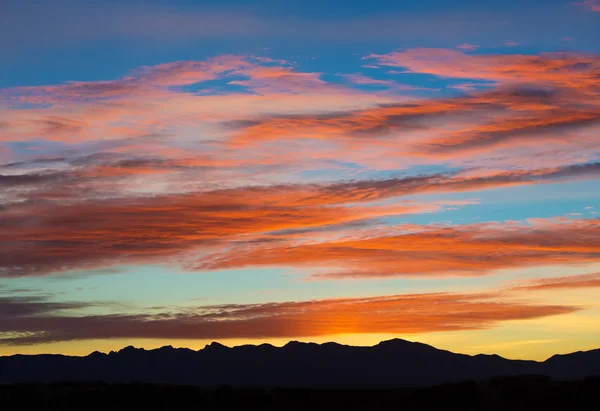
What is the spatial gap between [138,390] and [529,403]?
243 ft

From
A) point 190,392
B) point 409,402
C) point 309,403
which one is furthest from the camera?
point 190,392

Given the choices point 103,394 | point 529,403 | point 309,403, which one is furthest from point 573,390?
point 103,394

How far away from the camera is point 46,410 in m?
139

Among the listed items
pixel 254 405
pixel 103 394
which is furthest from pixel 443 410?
pixel 103 394

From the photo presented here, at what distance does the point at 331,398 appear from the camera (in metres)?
154

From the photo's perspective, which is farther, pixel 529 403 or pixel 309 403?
pixel 309 403

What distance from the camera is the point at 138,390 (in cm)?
15538

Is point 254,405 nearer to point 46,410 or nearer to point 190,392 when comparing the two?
point 190,392

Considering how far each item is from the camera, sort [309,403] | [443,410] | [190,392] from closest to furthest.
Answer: [443,410] < [309,403] < [190,392]

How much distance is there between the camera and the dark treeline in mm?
131625

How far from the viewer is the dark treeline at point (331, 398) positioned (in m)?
132

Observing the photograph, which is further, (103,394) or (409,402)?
(103,394)

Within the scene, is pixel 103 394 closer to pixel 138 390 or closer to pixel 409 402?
pixel 138 390

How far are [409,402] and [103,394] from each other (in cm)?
5734
